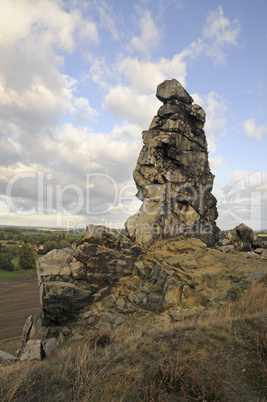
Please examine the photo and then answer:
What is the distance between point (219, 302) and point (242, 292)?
63.0 inches

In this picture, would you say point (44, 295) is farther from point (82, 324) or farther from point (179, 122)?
point (179, 122)

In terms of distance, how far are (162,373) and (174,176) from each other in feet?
70.0

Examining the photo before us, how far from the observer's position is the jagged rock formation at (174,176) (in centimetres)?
2347

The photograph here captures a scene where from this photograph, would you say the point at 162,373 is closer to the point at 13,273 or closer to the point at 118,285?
the point at 118,285

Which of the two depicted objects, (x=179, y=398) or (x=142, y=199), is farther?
(x=142, y=199)

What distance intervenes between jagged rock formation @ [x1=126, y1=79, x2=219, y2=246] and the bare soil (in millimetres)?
23032

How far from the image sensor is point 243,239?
34656 millimetres

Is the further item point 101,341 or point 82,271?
point 82,271

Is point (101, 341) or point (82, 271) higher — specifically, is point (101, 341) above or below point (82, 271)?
below

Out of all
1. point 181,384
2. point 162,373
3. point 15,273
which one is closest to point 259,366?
point 181,384

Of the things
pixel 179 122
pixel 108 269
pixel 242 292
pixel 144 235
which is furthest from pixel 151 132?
pixel 242 292

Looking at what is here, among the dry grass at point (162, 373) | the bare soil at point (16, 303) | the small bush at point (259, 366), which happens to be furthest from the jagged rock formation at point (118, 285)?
the bare soil at point (16, 303)

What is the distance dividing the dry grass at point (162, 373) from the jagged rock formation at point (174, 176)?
587 inches

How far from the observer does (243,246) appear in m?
33.7
